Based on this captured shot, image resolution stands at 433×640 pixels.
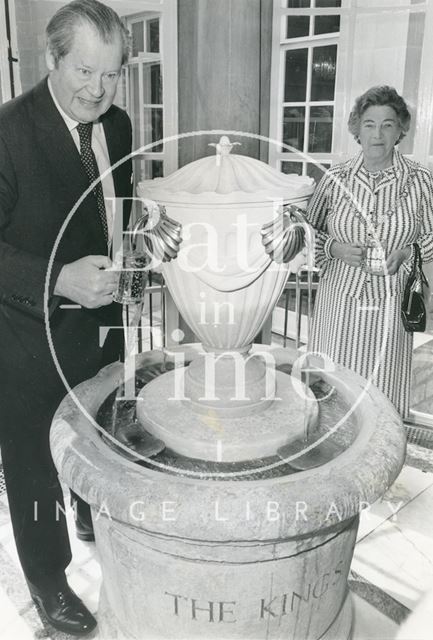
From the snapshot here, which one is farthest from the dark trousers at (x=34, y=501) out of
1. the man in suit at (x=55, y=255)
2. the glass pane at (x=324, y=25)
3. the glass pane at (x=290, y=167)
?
the glass pane at (x=324, y=25)

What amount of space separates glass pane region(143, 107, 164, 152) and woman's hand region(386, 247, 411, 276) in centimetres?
203

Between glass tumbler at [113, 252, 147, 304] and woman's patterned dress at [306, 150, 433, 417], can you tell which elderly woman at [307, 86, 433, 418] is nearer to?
woman's patterned dress at [306, 150, 433, 417]

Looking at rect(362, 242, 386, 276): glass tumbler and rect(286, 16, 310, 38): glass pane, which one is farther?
rect(286, 16, 310, 38): glass pane

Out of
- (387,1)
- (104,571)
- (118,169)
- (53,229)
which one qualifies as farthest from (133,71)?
(104,571)

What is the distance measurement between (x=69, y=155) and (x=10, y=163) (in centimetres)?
16

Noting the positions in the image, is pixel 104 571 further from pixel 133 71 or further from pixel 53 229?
pixel 133 71

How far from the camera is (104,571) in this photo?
1522mm

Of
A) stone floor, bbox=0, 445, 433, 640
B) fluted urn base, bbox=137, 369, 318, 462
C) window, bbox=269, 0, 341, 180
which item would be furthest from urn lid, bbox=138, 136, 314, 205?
window, bbox=269, 0, 341, 180

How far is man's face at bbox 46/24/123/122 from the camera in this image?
1.42m

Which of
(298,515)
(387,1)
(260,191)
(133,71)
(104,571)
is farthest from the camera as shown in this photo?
(133,71)

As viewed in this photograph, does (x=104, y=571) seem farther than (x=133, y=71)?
No

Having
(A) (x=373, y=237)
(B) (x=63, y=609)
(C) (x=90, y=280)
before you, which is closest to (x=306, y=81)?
(A) (x=373, y=237)

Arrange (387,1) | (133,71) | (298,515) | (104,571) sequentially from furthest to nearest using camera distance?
(133,71), (387,1), (104,571), (298,515)

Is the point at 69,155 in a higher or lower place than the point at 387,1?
lower
